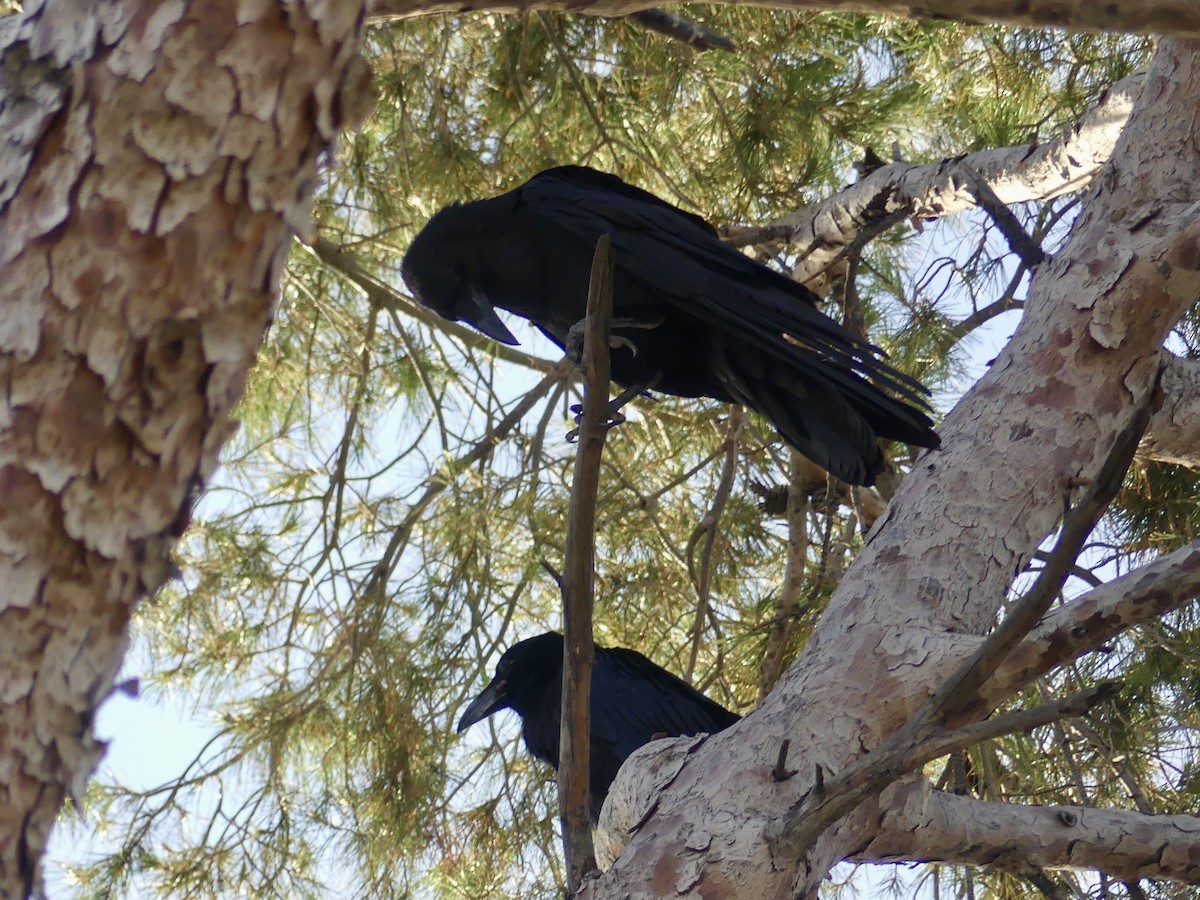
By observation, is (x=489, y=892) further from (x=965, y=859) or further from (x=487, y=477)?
(x=965, y=859)

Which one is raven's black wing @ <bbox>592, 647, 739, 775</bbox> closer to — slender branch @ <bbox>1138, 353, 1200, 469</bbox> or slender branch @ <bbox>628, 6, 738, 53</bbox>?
slender branch @ <bbox>1138, 353, 1200, 469</bbox>

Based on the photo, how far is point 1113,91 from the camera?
2473mm

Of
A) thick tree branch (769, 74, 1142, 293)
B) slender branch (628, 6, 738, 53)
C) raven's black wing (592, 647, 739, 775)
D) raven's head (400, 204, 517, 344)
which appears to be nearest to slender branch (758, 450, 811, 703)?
A: raven's black wing (592, 647, 739, 775)

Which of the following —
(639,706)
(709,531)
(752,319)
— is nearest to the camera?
(752,319)

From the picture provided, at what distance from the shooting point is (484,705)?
3107mm

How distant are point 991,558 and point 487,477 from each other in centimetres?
187

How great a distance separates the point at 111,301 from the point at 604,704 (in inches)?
90.2

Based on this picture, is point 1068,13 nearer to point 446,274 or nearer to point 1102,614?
point 1102,614

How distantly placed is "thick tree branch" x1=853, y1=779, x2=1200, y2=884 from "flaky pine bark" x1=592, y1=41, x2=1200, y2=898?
0.05 ft

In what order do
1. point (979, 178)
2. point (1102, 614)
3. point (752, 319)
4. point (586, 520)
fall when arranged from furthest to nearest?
point (979, 178)
point (752, 319)
point (586, 520)
point (1102, 614)

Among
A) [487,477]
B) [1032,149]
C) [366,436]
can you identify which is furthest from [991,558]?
[366,436]

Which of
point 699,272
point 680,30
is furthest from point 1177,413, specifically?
point 680,30

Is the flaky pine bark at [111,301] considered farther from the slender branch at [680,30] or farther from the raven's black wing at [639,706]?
the slender branch at [680,30]

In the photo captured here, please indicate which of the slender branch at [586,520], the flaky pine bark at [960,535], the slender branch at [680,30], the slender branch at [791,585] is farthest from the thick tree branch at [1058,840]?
the slender branch at [680,30]
